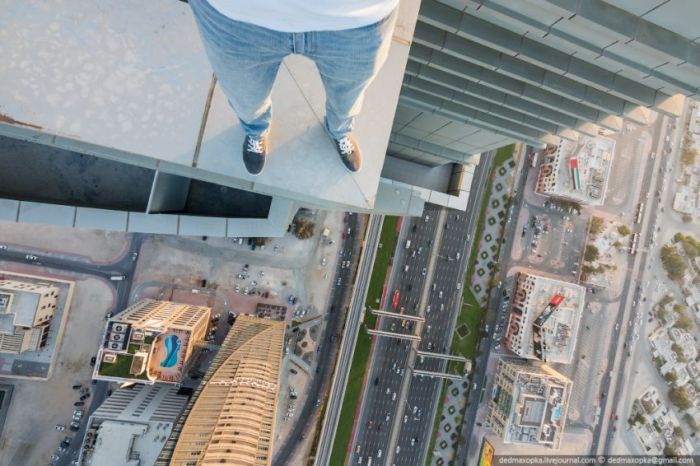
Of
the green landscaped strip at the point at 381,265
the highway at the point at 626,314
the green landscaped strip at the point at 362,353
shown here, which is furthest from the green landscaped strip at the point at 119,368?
the highway at the point at 626,314

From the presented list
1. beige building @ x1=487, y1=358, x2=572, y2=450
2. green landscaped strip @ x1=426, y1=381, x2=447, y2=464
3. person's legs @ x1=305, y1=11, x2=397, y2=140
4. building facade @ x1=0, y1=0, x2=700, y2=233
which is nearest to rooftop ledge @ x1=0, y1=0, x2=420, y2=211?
building facade @ x1=0, y1=0, x2=700, y2=233

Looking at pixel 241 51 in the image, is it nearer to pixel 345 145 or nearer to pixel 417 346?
pixel 345 145

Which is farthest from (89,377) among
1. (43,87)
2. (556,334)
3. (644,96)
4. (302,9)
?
(556,334)

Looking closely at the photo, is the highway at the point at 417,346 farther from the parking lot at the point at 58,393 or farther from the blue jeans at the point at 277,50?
the blue jeans at the point at 277,50

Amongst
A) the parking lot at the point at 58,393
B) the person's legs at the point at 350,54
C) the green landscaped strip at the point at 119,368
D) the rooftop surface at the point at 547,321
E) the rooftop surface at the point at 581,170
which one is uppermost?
the rooftop surface at the point at 581,170

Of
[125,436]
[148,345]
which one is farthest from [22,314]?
[125,436]

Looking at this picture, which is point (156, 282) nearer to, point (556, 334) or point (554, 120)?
point (554, 120)
